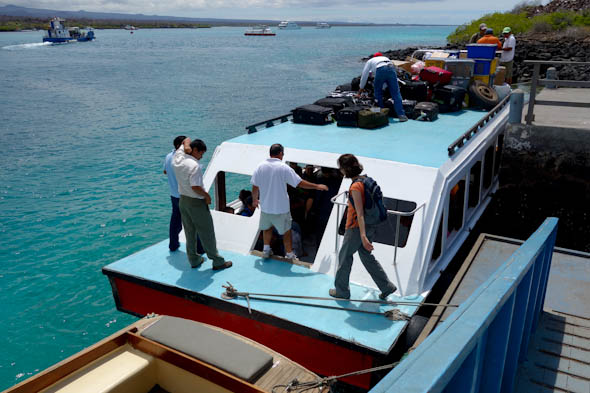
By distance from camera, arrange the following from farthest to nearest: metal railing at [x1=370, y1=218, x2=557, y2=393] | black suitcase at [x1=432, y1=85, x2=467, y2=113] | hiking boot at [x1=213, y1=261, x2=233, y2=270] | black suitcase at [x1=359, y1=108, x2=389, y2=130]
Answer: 1. black suitcase at [x1=432, y1=85, x2=467, y2=113]
2. black suitcase at [x1=359, y1=108, x2=389, y2=130]
3. hiking boot at [x1=213, y1=261, x2=233, y2=270]
4. metal railing at [x1=370, y1=218, x2=557, y2=393]

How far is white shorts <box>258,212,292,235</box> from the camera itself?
6.39 m

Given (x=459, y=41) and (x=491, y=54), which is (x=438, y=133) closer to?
(x=491, y=54)

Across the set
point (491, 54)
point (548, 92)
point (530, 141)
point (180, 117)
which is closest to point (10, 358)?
point (530, 141)

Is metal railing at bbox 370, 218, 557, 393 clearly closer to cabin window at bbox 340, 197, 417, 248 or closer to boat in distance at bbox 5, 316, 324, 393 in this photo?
boat in distance at bbox 5, 316, 324, 393

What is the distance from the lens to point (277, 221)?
253 inches

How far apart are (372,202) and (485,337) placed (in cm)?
261

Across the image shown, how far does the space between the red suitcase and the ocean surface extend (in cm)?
729

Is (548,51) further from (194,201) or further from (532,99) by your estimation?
(194,201)

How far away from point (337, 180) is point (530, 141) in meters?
4.23

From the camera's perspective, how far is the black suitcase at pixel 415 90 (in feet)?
33.8

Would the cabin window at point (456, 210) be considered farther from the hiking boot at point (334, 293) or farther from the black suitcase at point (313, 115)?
the black suitcase at point (313, 115)

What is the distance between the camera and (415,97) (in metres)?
10.5

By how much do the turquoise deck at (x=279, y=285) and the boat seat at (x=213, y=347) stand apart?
89 centimetres

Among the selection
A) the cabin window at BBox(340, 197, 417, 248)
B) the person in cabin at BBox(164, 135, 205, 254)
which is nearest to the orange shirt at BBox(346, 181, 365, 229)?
the cabin window at BBox(340, 197, 417, 248)
